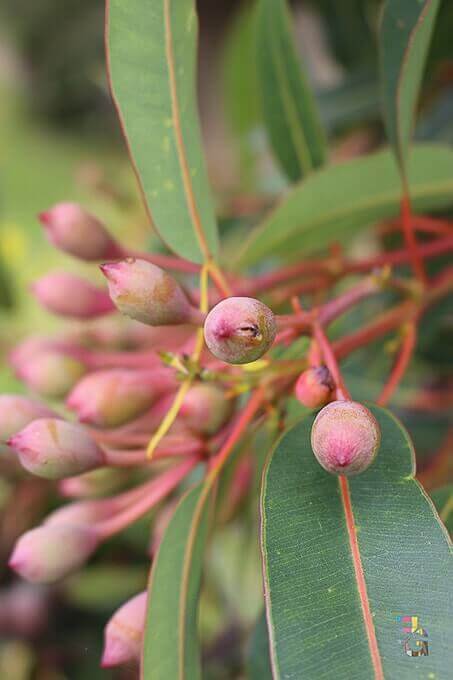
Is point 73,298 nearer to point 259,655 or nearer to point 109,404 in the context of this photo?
point 109,404

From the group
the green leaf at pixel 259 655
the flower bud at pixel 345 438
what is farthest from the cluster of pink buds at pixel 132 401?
the green leaf at pixel 259 655

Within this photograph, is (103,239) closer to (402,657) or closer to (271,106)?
(271,106)

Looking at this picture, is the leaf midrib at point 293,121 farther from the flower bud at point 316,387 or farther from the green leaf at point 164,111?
the flower bud at point 316,387

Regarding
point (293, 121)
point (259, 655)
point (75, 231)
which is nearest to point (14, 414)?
point (75, 231)

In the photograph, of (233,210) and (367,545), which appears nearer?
(367,545)

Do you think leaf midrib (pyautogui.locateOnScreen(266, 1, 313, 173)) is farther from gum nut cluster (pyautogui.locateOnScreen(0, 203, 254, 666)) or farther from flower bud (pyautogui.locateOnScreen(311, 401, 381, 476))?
flower bud (pyautogui.locateOnScreen(311, 401, 381, 476))

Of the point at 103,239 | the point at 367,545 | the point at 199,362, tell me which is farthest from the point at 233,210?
the point at 367,545
